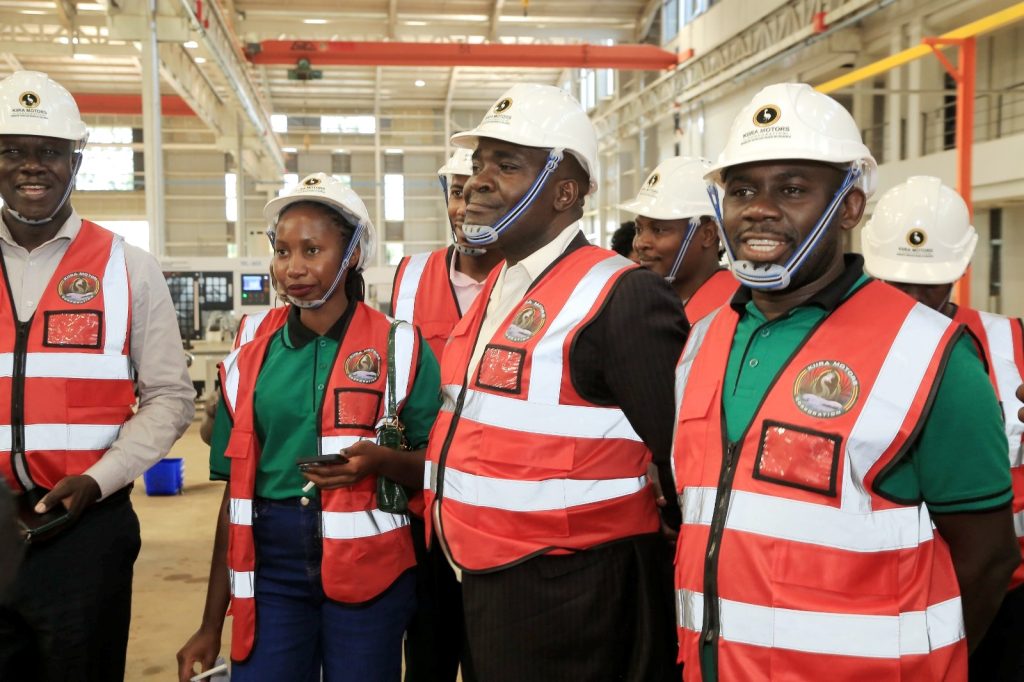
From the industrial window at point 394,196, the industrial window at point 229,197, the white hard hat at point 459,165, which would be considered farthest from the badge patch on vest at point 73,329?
the industrial window at point 229,197

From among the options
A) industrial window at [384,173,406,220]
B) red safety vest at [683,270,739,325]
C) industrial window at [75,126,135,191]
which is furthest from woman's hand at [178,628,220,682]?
industrial window at [75,126,135,191]

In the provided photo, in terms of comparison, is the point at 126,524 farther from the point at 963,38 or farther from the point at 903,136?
the point at 903,136

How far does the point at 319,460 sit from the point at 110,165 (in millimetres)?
26063

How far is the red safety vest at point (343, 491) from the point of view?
213 cm

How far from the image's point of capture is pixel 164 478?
7.57m

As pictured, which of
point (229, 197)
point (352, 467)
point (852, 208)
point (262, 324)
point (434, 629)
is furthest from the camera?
point (229, 197)

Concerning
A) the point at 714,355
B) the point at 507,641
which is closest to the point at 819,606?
the point at 714,355

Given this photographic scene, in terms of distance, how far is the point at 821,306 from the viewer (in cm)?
159

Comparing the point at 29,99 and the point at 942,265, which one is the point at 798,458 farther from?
the point at 29,99

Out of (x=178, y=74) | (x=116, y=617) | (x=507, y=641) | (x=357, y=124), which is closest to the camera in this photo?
(x=507, y=641)

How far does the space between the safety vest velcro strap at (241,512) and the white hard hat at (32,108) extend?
3.41 feet

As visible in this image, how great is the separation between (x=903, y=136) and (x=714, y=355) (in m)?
10.4

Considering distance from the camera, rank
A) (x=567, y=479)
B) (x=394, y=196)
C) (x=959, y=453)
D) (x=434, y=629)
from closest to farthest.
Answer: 1. (x=959, y=453)
2. (x=567, y=479)
3. (x=434, y=629)
4. (x=394, y=196)

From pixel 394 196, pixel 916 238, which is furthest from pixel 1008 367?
pixel 394 196
